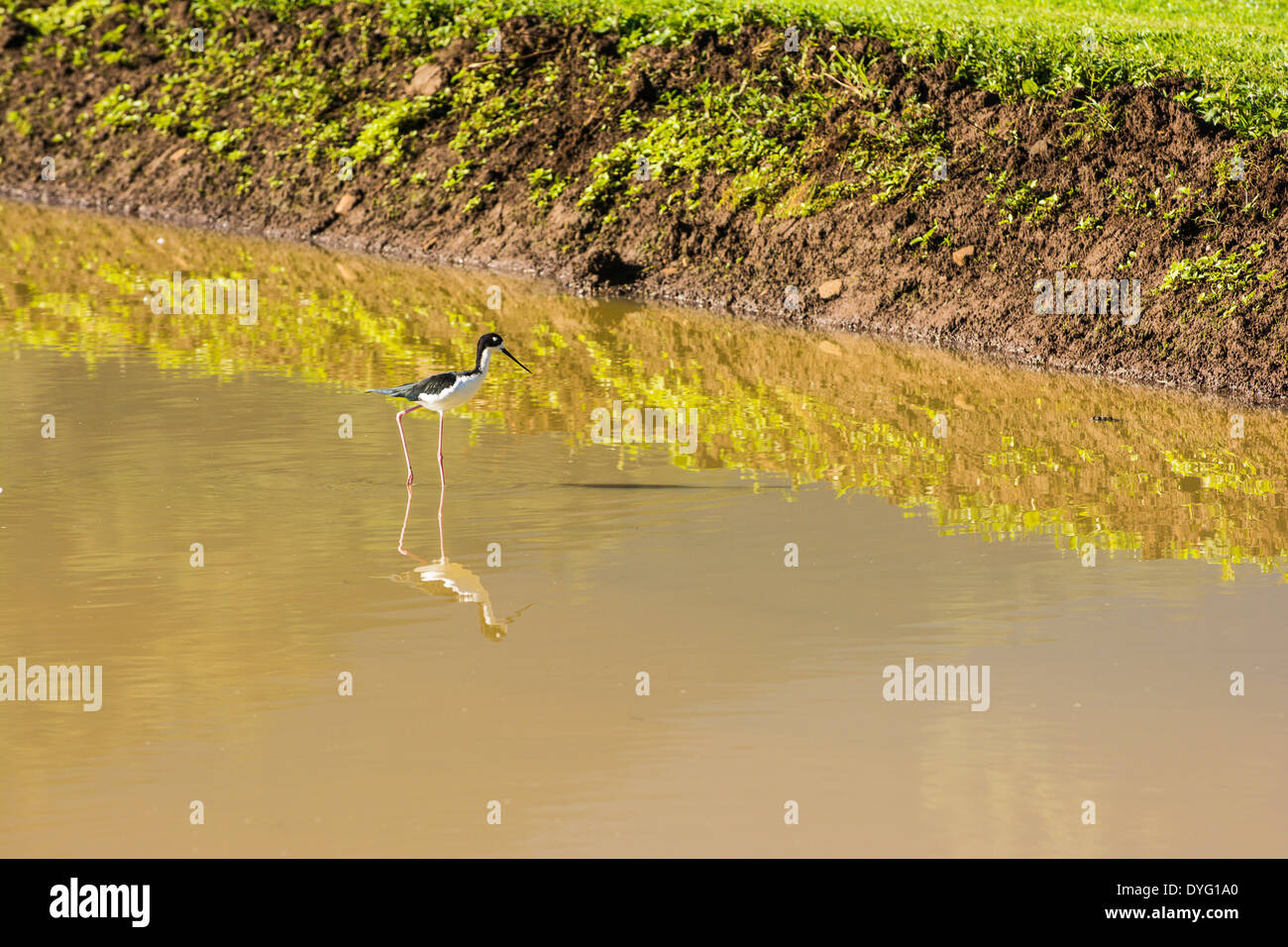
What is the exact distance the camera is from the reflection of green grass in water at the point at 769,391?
11414mm

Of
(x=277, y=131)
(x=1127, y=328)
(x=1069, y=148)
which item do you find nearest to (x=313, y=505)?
(x=1127, y=328)

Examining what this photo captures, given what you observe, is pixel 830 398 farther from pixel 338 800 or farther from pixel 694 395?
pixel 338 800

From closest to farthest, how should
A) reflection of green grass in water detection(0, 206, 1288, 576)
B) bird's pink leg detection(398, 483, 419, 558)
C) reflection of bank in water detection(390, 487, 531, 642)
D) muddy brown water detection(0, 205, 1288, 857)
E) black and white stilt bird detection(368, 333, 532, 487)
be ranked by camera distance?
muddy brown water detection(0, 205, 1288, 857) → reflection of bank in water detection(390, 487, 531, 642) → bird's pink leg detection(398, 483, 419, 558) → reflection of green grass in water detection(0, 206, 1288, 576) → black and white stilt bird detection(368, 333, 532, 487)

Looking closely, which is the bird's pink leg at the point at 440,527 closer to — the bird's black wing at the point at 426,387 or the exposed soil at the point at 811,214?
the bird's black wing at the point at 426,387

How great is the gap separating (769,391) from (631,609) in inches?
249

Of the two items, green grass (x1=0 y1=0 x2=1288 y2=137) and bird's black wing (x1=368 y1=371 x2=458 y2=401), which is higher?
green grass (x1=0 y1=0 x2=1288 y2=137)

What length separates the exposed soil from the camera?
16250 millimetres

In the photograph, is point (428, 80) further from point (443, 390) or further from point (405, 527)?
point (405, 527)

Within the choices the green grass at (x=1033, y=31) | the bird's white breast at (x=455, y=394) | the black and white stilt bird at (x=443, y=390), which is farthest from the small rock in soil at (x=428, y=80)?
the bird's white breast at (x=455, y=394)

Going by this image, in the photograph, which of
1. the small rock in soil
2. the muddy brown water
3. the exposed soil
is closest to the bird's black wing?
the muddy brown water

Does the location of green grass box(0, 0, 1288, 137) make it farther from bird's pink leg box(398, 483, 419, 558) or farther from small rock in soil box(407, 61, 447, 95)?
bird's pink leg box(398, 483, 419, 558)

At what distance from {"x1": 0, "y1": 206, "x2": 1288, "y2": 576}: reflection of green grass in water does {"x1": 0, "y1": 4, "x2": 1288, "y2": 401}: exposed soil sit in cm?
84

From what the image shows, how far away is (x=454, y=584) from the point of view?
366 inches
